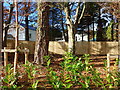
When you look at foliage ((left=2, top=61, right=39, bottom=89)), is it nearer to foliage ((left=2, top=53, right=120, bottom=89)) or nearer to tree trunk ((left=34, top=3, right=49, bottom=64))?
foliage ((left=2, top=53, right=120, bottom=89))

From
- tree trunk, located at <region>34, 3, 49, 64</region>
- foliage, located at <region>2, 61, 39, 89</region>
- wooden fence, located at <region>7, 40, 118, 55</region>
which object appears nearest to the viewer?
foliage, located at <region>2, 61, 39, 89</region>

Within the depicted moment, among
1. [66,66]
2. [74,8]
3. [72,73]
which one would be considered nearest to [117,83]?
[72,73]

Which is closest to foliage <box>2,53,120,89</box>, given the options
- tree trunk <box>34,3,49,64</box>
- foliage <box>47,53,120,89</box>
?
foliage <box>47,53,120,89</box>

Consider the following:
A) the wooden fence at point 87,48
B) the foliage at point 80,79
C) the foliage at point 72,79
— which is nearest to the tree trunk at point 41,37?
the foliage at point 72,79

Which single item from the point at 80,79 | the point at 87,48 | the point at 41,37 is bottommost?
the point at 80,79

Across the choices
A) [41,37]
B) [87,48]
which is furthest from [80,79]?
[87,48]

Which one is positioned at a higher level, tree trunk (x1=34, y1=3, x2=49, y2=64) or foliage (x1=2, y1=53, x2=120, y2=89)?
tree trunk (x1=34, y1=3, x2=49, y2=64)

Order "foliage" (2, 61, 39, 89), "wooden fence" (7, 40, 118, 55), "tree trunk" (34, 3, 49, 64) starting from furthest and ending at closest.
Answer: "wooden fence" (7, 40, 118, 55)
"tree trunk" (34, 3, 49, 64)
"foliage" (2, 61, 39, 89)

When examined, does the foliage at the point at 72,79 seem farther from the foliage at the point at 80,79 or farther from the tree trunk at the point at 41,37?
the tree trunk at the point at 41,37

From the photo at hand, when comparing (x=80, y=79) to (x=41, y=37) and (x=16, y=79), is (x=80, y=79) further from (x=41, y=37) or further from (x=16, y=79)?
(x=41, y=37)

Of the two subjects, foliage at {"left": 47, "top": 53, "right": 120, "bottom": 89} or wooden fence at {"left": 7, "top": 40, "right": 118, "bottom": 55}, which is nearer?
foliage at {"left": 47, "top": 53, "right": 120, "bottom": 89}

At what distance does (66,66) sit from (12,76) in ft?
2.82

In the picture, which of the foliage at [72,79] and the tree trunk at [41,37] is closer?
the foliage at [72,79]

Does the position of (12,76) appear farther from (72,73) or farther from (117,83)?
(117,83)
